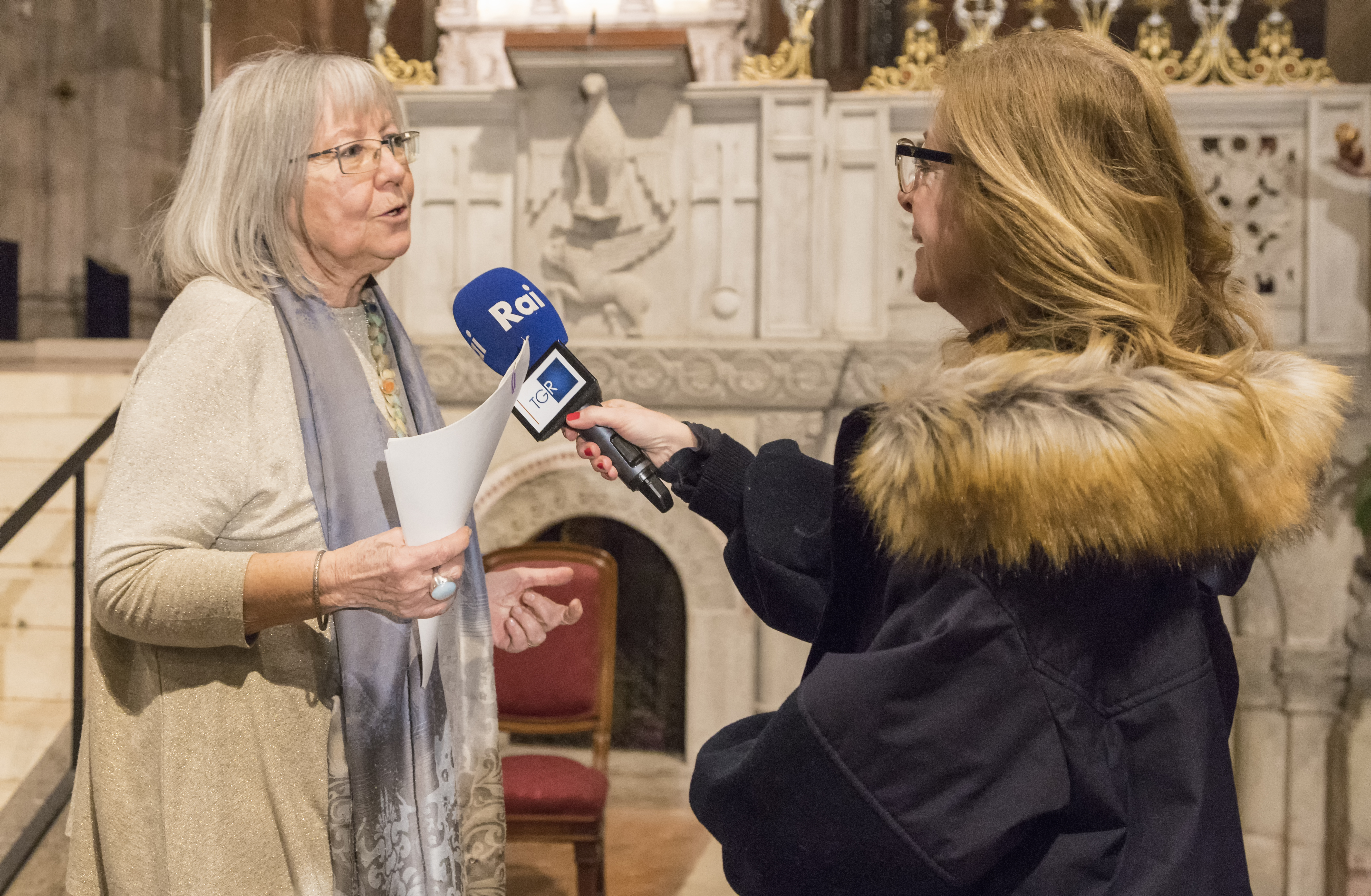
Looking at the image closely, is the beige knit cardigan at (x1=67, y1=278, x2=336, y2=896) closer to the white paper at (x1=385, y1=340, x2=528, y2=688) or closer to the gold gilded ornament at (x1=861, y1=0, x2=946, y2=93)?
the white paper at (x1=385, y1=340, x2=528, y2=688)

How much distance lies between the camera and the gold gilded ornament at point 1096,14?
393 cm

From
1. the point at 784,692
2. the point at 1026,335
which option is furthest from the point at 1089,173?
the point at 784,692

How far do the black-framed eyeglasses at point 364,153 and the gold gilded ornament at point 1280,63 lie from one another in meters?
3.47

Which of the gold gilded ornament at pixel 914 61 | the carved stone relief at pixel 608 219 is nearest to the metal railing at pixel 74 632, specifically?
the carved stone relief at pixel 608 219

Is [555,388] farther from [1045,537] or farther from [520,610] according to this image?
[1045,537]

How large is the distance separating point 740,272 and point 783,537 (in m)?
2.75

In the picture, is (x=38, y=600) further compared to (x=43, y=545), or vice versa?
(x=43, y=545)

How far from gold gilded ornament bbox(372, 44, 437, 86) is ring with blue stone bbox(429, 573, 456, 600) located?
3317 millimetres

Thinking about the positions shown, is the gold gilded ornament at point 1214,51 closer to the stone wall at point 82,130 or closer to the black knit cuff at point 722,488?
the black knit cuff at point 722,488

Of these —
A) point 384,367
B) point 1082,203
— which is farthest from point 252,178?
point 1082,203

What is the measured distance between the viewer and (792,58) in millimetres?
4145

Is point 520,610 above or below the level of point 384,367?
below

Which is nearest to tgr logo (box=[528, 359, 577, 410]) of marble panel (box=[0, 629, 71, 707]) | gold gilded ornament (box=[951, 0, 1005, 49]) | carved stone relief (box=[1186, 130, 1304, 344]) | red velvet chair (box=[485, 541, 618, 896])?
red velvet chair (box=[485, 541, 618, 896])

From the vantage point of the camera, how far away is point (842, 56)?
18.5 feet
